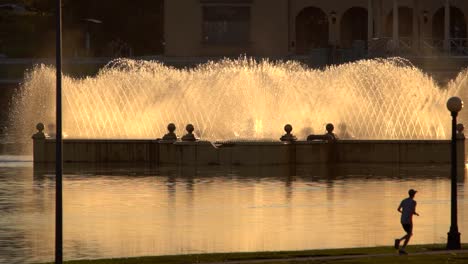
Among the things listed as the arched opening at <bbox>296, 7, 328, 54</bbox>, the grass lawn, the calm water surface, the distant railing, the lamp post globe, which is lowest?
the grass lawn

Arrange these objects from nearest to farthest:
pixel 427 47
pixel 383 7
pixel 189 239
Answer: pixel 189 239
pixel 427 47
pixel 383 7

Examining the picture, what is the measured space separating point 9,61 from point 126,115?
124 ft

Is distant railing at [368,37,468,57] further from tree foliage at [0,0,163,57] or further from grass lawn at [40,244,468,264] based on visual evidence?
grass lawn at [40,244,468,264]

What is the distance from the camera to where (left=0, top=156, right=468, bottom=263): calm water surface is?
27969 mm

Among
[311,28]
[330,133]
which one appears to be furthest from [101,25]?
[330,133]

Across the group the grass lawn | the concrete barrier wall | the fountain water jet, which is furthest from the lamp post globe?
the fountain water jet

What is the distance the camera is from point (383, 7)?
8994 centimetres

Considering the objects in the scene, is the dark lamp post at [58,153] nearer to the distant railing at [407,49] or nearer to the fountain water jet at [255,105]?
the fountain water jet at [255,105]

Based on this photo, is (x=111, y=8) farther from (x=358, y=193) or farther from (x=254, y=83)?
(x=358, y=193)

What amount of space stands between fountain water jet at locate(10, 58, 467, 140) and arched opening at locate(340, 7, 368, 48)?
34785 millimetres

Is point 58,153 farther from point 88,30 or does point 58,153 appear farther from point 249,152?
point 88,30

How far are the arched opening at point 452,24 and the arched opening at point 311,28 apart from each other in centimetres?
657

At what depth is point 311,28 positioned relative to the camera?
96.0 m

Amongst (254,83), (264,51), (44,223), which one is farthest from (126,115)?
(264,51)
